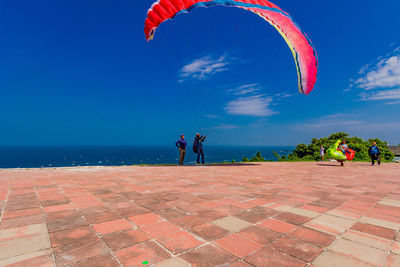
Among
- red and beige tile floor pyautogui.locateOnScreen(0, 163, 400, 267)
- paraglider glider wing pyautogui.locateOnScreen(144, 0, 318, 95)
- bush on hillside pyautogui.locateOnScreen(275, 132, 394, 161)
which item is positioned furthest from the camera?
bush on hillside pyautogui.locateOnScreen(275, 132, 394, 161)

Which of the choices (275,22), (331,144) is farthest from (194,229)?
(331,144)

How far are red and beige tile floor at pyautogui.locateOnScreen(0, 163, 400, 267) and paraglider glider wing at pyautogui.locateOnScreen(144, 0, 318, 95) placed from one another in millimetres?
5410

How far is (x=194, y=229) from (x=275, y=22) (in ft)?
26.4

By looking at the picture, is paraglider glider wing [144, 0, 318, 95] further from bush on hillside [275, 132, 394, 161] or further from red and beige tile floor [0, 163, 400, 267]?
bush on hillside [275, 132, 394, 161]

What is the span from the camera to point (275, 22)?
7.53 metres

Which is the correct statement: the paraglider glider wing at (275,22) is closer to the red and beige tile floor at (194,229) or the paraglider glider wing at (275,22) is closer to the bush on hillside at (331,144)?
the red and beige tile floor at (194,229)

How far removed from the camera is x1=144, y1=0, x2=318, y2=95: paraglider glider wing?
238 inches

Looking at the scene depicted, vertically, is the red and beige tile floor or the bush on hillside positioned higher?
the bush on hillside

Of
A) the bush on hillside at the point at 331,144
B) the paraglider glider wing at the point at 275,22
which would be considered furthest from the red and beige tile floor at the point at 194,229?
the bush on hillside at the point at 331,144

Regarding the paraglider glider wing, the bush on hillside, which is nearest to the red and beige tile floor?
the paraglider glider wing

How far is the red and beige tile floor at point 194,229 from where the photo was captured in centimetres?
177

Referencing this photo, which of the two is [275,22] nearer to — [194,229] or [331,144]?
[194,229]

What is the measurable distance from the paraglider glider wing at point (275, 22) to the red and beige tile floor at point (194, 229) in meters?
5.41

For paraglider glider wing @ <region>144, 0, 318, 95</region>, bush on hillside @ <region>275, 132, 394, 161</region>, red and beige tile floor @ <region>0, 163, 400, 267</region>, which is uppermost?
paraglider glider wing @ <region>144, 0, 318, 95</region>
